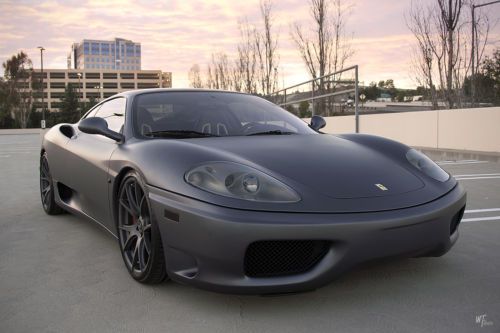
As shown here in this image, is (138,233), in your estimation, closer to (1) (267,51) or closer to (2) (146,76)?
(1) (267,51)

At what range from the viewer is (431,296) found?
2.51 metres

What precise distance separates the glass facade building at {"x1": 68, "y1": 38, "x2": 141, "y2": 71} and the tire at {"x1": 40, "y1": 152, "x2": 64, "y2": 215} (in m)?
158

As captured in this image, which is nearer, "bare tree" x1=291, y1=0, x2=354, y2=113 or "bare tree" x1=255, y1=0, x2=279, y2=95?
"bare tree" x1=291, y1=0, x2=354, y2=113

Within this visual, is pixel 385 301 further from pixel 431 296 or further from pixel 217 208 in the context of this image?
pixel 217 208

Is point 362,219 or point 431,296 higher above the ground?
point 362,219

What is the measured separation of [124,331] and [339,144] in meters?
1.70

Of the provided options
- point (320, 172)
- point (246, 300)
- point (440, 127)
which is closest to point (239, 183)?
point (320, 172)

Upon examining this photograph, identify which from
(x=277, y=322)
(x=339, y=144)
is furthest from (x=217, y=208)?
(x=339, y=144)

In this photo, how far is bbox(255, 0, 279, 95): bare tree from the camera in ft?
83.5

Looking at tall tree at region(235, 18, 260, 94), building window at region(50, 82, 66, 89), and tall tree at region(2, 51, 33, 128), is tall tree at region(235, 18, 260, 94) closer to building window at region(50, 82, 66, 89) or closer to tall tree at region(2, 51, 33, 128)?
tall tree at region(2, 51, 33, 128)

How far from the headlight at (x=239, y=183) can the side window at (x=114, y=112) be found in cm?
122

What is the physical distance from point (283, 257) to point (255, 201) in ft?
0.96

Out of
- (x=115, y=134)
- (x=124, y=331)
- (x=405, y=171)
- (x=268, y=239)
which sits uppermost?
(x=115, y=134)

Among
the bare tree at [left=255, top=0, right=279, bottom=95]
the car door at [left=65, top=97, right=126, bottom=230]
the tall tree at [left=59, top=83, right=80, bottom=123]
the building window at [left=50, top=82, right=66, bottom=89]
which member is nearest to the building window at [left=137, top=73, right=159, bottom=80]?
the building window at [left=50, top=82, right=66, bottom=89]
